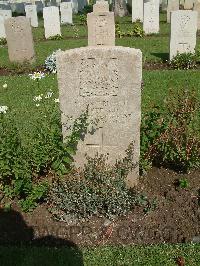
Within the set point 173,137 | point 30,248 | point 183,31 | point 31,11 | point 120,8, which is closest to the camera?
point 30,248

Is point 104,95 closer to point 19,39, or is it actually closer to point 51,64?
point 51,64

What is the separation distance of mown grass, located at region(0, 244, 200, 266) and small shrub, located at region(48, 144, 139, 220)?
1.62ft

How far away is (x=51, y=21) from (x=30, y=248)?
43.9 feet

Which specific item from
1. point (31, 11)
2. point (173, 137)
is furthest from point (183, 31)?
point (31, 11)

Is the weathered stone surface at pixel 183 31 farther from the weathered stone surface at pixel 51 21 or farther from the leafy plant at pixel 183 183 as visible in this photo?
the leafy plant at pixel 183 183

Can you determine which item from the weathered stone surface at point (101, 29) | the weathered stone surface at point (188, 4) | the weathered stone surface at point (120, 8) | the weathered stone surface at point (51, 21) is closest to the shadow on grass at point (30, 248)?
the weathered stone surface at point (101, 29)

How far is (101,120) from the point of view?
4.70m

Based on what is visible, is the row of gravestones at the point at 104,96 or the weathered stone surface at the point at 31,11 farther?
the weathered stone surface at the point at 31,11

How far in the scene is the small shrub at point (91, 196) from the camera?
4406mm

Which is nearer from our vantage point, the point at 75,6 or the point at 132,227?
the point at 132,227

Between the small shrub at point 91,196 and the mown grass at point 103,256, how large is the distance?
19.4 inches

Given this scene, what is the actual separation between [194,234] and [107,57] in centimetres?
210

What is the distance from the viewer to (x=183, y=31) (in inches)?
428

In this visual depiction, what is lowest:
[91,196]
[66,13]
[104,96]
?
[91,196]
